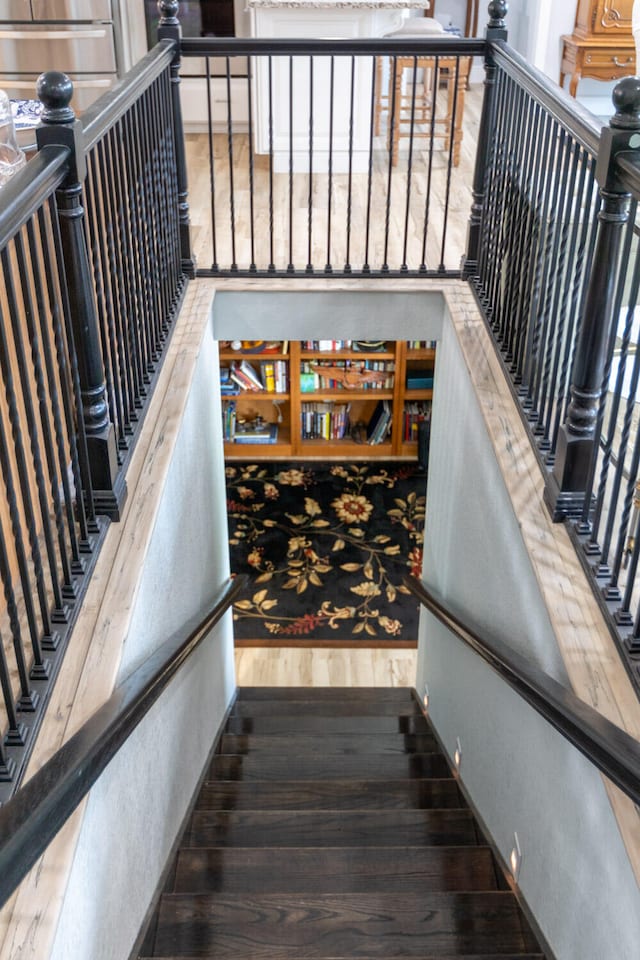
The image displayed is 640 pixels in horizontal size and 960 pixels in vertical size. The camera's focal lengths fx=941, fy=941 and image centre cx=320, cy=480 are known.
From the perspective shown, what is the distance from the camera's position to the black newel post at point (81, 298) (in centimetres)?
192

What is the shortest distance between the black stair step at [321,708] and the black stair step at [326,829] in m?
1.46

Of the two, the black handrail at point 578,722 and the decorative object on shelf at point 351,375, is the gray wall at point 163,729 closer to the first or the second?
the black handrail at point 578,722

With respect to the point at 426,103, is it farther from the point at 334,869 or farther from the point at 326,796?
the point at 334,869

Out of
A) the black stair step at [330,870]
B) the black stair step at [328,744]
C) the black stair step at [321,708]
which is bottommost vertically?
the black stair step at [321,708]

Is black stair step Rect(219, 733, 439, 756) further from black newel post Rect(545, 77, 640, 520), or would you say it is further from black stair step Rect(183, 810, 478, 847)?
black newel post Rect(545, 77, 640, 520)

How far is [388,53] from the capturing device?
11.7ft

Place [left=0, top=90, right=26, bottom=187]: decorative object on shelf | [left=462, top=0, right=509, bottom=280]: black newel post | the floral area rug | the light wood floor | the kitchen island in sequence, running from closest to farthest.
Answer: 1. [left=0, top=90, right=26, bottom=187]: decorative object on shelf
2. [left=462, top=0, right=509, bottom=280]: black newel post
3. the light wood floor
4. the kitchen island
5. the floral area rug

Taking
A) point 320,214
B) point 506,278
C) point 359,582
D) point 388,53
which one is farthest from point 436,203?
point 359,582

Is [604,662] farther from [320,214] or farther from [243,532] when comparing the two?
[243,532]

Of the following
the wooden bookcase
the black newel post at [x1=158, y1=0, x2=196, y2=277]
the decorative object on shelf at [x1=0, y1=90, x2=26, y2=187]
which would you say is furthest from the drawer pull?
the decorative object on shelf at [x1=0, y1=90, x2=26, y2=187]

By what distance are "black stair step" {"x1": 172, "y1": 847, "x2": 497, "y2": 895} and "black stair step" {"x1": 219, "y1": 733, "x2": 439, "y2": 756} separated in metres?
1.11

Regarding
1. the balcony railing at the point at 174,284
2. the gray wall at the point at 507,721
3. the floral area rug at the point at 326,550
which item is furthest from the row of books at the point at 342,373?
the gray wall at the point at 507,721

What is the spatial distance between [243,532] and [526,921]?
14.3ft

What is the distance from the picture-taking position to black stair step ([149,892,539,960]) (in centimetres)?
237
